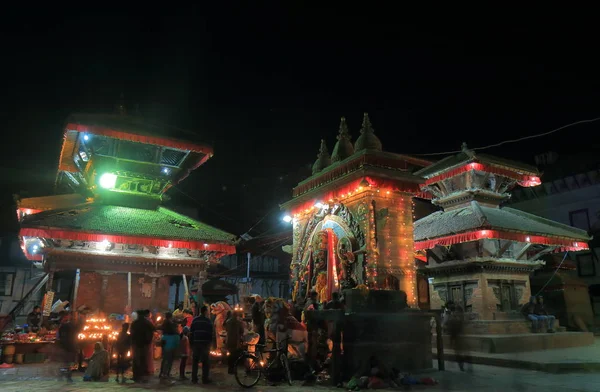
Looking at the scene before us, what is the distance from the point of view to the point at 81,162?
19766 mm

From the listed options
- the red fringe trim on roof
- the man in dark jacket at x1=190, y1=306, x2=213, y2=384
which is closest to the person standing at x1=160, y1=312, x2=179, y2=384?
the man in dark jacket at x1=190, y1=306, x2=213, y2=384

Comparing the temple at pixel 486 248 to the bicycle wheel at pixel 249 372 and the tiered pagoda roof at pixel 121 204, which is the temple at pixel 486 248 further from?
the tiered pagoda roof at pixel 121 204

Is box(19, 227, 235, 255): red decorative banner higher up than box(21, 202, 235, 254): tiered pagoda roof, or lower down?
lower down

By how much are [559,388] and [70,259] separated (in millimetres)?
16818

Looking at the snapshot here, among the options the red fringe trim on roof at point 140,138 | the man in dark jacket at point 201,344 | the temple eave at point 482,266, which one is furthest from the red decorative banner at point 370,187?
the red fringe trim on roof at point 140,138

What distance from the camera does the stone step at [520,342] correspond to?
50.5 feet

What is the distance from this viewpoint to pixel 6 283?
1194 inches

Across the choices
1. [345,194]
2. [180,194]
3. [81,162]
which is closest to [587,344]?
[345,194]

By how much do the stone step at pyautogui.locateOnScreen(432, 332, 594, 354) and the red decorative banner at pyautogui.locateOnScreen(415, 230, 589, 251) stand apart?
12.3 ft

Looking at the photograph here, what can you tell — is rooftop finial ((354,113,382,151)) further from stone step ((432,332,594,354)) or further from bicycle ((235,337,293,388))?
stone step ((432,332,594,354))

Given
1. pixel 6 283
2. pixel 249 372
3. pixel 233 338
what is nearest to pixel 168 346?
pixel 233 338

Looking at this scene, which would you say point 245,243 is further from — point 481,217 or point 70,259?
point 481,217

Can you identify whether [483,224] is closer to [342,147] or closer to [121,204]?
[342,147]

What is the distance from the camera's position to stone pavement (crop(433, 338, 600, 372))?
39.2 feet
